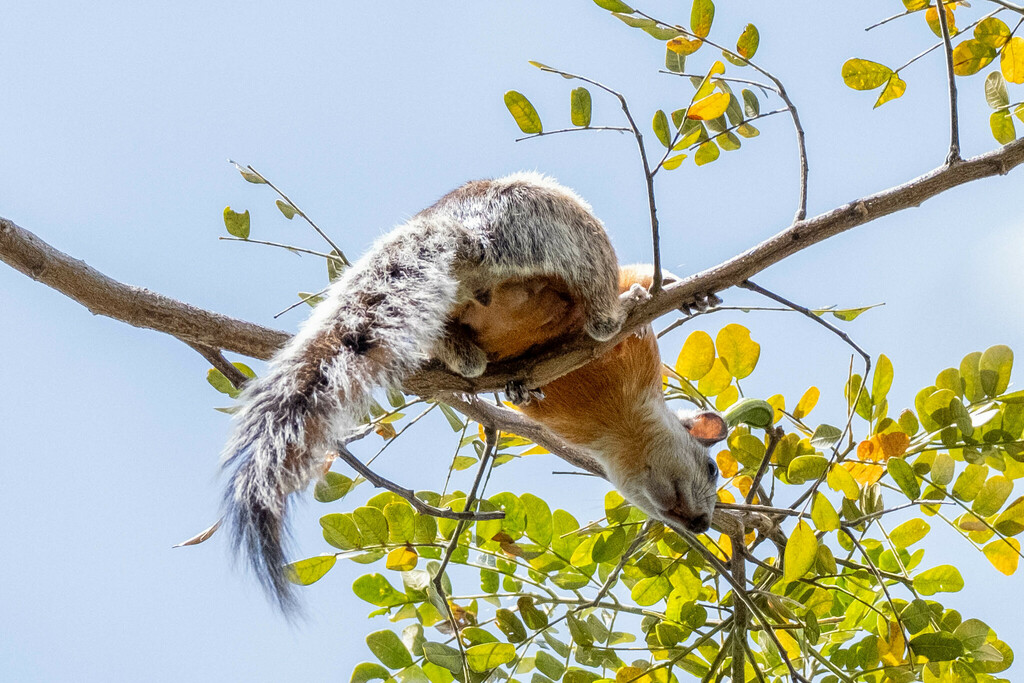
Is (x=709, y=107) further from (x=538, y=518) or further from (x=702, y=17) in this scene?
(x=538, y=518)

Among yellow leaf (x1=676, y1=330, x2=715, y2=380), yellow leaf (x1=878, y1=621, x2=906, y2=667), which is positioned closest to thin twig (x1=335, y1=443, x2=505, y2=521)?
yellow leaf (x1=676, y1=330, x2=715, y2=380)

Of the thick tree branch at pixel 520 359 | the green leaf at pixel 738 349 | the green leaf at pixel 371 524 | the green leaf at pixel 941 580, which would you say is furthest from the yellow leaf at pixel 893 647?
the green leaf at pixel 371 524

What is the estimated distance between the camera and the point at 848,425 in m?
2.13

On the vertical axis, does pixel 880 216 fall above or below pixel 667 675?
above

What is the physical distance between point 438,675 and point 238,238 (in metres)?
1.31

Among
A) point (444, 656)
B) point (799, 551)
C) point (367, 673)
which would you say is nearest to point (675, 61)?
point (799, 551)

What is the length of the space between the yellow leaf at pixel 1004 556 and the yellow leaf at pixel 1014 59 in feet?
4.14

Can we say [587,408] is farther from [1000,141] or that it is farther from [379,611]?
[1000,141]

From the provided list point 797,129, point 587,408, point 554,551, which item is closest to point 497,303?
point 587,408

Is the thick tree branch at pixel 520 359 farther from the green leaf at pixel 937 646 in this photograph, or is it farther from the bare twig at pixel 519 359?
the green leaf at pixel 937 646

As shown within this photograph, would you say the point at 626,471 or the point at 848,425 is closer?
the point at 848,425

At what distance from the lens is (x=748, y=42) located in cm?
222

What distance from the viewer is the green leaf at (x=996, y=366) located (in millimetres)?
2248

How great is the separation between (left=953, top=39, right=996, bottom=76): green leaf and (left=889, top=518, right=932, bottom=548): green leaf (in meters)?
1.25
